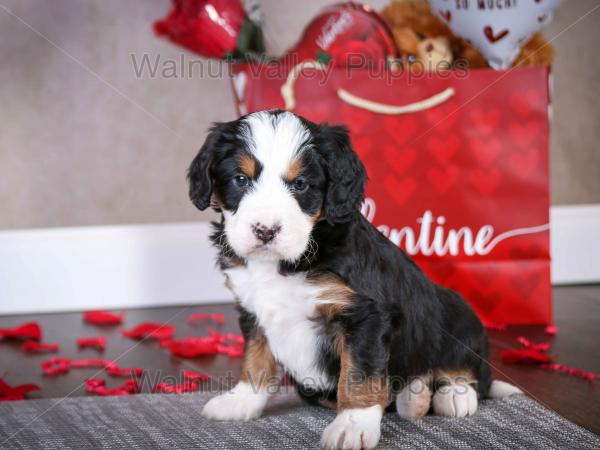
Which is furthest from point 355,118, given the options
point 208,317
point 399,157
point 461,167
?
point 208,317

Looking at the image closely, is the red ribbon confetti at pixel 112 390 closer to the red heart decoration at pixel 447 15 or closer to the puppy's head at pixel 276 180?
the puppy's head at pixel 276 180

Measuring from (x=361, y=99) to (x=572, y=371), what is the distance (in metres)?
1.21

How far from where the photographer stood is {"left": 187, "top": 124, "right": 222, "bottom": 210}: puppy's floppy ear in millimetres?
1763

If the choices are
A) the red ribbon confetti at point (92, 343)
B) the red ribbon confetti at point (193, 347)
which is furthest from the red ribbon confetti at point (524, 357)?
the red ribbon confetti at point (92, 343)

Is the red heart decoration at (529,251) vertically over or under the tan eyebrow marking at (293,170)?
under

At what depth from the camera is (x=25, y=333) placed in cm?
295

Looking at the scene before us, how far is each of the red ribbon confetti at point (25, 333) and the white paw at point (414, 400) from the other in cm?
162

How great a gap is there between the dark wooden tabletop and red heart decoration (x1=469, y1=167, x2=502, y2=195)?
0.53m

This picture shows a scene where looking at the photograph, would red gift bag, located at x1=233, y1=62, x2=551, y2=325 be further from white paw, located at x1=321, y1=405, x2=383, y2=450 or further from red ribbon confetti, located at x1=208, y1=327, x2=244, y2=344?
white paw, located at x1=321, y1=405, x2=383, y2=450

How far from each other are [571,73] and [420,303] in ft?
7.87

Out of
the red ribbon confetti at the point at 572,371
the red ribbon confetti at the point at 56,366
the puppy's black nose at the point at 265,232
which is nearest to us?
the puppy's black nose at the point at 265,232

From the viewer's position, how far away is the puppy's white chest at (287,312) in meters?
1.75

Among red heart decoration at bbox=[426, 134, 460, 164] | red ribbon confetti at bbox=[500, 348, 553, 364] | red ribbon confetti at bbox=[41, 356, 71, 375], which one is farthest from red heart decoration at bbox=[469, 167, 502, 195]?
red ribbon confetti at bbox=[41, 356, 71, 375]

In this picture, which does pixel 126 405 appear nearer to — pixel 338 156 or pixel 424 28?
pixel 338 156
